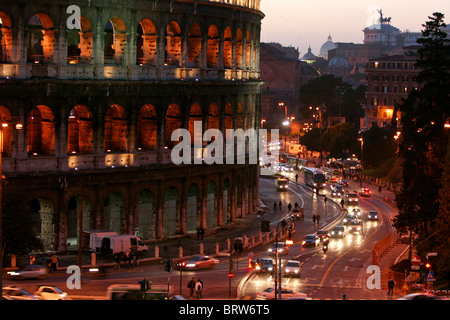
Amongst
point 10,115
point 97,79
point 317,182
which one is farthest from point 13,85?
point 317,182

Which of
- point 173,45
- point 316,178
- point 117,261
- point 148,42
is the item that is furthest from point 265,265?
point 316,178

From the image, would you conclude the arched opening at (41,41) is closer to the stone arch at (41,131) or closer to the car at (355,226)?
the stone arch at (41,131)

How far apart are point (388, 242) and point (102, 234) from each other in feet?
86.3

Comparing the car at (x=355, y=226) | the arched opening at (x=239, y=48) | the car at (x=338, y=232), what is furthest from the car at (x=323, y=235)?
the arched opening at (x=239, y=48)

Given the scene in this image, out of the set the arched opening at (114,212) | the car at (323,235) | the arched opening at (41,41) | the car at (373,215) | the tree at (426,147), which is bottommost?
the car at (373,215)

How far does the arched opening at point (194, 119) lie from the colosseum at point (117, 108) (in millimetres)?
113

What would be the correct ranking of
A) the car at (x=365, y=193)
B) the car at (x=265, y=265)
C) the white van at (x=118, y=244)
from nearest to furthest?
the car at (x=265, y=265) < the white van at (x=118, y=244) < the car at (x=365, y=193)

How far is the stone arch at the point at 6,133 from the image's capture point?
228 ft

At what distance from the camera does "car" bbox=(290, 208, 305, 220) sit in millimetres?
95625

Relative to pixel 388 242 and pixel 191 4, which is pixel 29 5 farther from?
pixel 388 242

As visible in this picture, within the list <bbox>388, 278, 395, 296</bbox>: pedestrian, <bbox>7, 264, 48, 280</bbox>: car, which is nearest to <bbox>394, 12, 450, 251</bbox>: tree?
<bbox>388, 278, 395, 296</bbox>: pedestrian

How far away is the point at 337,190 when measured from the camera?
120 metres

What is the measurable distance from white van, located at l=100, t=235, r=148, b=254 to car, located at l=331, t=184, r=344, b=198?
53.6 m

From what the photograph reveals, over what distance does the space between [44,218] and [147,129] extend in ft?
39.9
